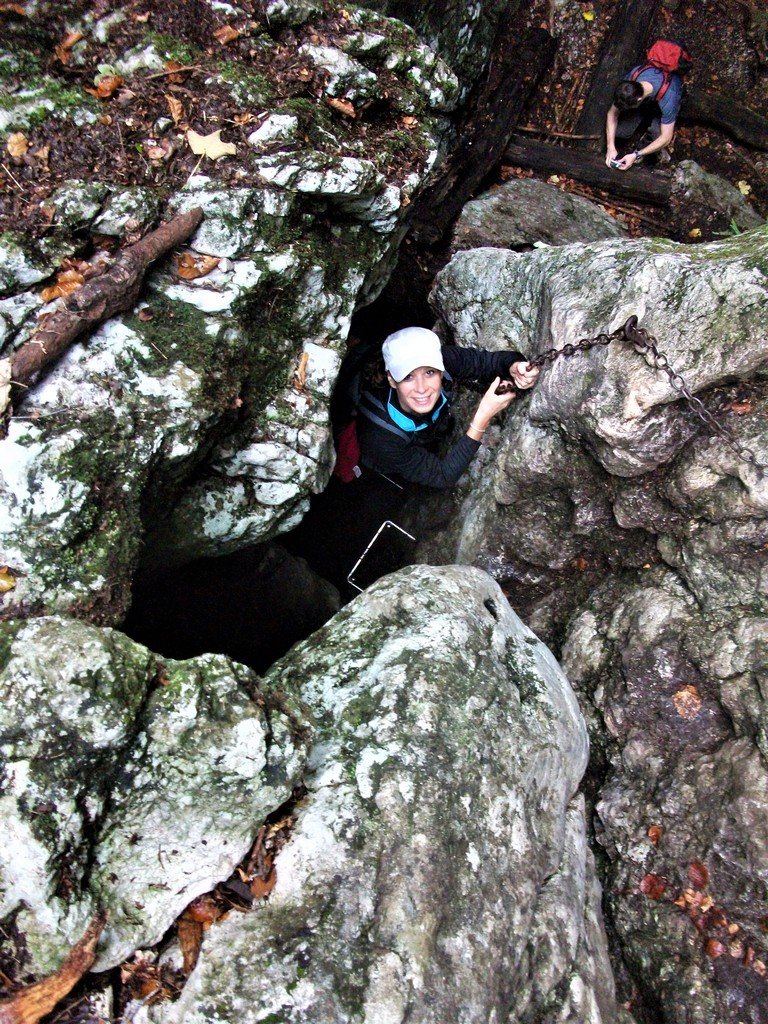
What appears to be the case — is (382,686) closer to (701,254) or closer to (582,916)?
(582,916)

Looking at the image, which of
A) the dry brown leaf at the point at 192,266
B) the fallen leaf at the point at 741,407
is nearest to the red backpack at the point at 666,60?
the fallen leaf at the point at 741,407

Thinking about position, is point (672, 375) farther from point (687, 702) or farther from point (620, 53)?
point (620, 53)

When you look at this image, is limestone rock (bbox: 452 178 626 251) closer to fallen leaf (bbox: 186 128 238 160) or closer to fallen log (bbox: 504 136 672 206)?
fallen log (bbox: 504 136 672 206)

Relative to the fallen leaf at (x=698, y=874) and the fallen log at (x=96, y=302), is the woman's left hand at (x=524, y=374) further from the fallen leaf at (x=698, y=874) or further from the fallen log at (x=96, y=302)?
the fallen leaf at (x=698, y=874)

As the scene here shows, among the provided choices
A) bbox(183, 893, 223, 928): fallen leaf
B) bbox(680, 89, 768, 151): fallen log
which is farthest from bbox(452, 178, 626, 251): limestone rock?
bbox(183, 893, 223, 928): fallen leaf

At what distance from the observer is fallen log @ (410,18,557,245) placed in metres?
6.50

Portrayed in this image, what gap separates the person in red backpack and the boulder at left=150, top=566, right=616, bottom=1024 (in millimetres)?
5692

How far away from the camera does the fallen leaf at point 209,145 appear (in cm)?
342

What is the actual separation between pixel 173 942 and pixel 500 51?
7.99 metres

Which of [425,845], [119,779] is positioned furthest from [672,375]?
[119,779]

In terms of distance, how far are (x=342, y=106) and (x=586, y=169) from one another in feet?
14.0

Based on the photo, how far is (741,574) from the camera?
339cm

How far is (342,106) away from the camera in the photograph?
3807 mm

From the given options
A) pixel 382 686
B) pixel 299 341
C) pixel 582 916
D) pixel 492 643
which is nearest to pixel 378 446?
pixel 299 341
